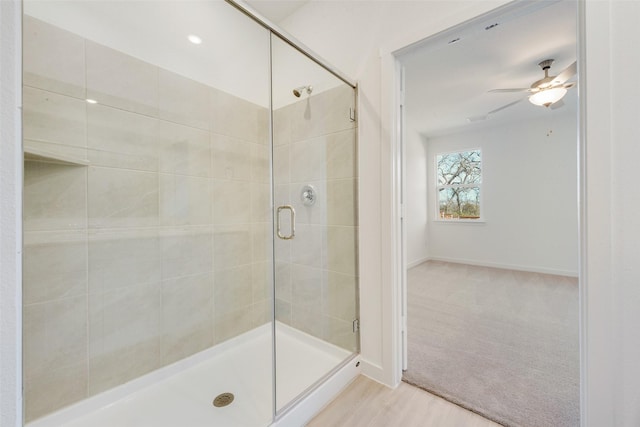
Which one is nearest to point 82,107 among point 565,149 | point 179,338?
point 179,338

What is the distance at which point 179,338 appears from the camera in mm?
1766

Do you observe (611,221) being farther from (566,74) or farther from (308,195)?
(566,74)

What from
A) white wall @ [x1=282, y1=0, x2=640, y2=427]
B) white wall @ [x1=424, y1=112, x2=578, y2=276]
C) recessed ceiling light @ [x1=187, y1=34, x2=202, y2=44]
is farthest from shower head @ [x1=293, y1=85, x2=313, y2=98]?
white wall @ [x1=424, y1=112, x2=578, y2=276]

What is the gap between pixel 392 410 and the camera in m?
1.41

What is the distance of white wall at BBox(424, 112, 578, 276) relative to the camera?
4.05 metres

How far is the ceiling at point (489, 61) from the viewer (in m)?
1.46

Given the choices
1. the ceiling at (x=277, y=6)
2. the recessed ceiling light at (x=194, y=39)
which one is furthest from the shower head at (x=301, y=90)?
the recessed ceiling light at (x=194, y=39)

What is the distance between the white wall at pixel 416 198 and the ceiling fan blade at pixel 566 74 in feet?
7.87

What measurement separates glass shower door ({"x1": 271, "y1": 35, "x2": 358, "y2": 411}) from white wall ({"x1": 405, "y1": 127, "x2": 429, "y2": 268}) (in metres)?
3.12

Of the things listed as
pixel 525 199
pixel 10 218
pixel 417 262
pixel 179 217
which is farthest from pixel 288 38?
pixel 525 199

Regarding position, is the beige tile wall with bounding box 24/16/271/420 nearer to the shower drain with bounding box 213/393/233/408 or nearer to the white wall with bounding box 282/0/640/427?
the shower drain with bounding box 213/393/233/408

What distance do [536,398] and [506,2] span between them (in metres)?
2.10

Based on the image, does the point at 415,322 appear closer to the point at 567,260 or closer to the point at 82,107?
the point at 82,107

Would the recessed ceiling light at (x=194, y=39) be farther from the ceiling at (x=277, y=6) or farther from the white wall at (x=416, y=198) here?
the white wall at (x=416, y=198)
